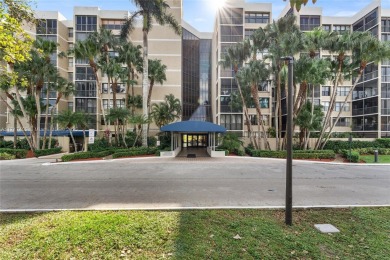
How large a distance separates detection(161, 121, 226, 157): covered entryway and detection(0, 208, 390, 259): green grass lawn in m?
16.9

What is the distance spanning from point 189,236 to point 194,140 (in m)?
29.6

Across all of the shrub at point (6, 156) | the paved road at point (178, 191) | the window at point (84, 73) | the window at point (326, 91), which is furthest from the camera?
the window at point (326, 91)

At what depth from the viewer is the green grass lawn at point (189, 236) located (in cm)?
410

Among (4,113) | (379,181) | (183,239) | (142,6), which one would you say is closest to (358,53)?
(379,181)

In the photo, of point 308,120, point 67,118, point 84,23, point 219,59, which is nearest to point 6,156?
point 67,118

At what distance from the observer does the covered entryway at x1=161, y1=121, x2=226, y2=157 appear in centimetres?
2292

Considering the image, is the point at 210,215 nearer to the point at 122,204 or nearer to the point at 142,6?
the point at 122,204

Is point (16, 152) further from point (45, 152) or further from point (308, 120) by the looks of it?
point (308, 120)

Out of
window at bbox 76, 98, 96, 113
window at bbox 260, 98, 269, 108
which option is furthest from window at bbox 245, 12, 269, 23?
window at bbox 76, 98, 96, 113

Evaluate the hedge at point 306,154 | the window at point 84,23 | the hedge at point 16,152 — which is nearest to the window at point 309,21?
the hedge at point 306,154

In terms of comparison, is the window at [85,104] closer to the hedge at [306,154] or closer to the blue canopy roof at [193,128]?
the blue canopy roof at [193,128]

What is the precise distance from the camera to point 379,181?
11477 mm

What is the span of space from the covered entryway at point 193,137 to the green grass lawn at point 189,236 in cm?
1687

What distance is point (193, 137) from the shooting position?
34219 mm
